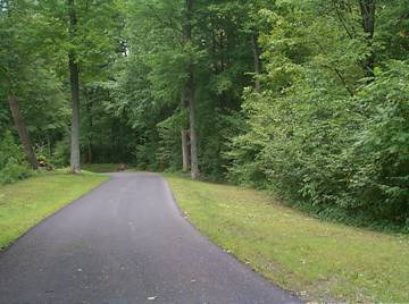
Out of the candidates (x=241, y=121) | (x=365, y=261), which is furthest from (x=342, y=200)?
(x=241, y=121)

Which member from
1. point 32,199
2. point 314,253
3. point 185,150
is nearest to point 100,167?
point 185,150

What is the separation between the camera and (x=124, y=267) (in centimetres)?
844

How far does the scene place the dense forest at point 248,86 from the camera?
13961 mm

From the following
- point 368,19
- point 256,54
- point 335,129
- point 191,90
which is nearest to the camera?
point 335,129

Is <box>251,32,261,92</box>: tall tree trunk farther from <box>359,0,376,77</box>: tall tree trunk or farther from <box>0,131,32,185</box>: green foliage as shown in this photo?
<box>0,131,32,185</box>: green foliage

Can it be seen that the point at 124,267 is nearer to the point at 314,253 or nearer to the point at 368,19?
the point at 314,253

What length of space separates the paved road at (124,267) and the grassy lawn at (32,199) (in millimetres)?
504

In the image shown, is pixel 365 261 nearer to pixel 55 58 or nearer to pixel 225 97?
pixel 55 58

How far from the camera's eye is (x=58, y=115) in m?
44.4

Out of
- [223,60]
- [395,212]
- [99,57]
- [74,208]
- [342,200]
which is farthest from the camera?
[223,60]

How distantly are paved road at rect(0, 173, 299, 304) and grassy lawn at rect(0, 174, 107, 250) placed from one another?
1.65ft

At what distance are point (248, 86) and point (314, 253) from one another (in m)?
24.4

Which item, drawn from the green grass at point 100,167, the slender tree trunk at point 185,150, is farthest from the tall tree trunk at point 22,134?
the green grass at point 100,167

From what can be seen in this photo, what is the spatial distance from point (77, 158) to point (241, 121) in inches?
373
